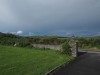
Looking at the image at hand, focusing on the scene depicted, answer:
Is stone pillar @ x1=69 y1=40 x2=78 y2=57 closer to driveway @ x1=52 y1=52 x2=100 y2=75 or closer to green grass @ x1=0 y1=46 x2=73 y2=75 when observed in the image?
green grass @ x1=0 y1=46 x2=73 y2=75

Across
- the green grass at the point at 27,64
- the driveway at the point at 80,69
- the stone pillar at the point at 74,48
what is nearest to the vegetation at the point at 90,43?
the stone pillar at the point at 74,48

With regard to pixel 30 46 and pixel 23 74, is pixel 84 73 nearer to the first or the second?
pixel 23 74

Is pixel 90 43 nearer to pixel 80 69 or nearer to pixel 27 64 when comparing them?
pixel 80 69

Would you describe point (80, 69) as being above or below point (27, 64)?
below

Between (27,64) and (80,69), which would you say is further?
(27,64)

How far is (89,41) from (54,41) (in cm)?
684

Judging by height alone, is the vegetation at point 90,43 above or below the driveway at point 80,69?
above

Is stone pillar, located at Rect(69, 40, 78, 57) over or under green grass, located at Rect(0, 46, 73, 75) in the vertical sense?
over

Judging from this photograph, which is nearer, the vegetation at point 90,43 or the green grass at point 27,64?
the green grass at point 27,64

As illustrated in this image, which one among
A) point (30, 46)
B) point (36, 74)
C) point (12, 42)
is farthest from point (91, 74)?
point (12, 42)

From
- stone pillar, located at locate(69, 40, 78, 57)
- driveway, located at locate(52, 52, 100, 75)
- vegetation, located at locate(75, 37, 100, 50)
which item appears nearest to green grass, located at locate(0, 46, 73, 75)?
driveway, located at locate(52, 52, 100, 75)

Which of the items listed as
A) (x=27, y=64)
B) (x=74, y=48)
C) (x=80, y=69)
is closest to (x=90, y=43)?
(x=74, y=48)

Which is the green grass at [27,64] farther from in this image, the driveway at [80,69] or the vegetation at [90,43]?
the vegetation at [90,43]

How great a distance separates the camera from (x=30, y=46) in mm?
26047
